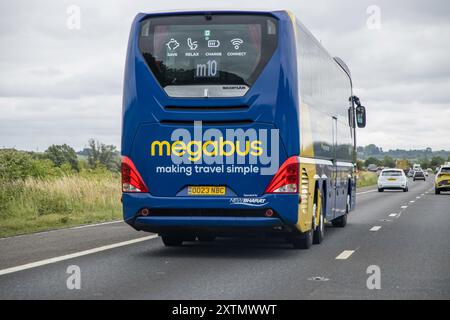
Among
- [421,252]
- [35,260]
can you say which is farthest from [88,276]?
[421,252]

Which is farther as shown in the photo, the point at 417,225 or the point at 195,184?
the point at 417,225

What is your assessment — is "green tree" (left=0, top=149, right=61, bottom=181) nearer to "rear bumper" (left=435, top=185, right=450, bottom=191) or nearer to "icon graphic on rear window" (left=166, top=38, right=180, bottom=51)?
"icon graphic on rear window" (left=166, top=38, right=180, bottom=51)

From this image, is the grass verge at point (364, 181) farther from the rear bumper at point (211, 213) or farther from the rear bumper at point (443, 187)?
the rear bumper at point (211, 213)

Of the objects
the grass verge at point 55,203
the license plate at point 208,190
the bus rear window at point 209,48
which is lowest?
the grass verge at point 55,203

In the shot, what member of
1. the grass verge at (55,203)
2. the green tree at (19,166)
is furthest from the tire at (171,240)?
the green tree at (19,166)

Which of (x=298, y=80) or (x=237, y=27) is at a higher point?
(x=237, y=27)

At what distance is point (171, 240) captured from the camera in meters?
13.8

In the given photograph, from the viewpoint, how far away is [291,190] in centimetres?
1165

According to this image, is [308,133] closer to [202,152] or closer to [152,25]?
[202,152]

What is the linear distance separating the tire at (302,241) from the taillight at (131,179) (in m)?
2.71

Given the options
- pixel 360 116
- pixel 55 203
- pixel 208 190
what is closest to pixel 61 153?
pixel 55 203

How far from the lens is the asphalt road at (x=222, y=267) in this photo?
8641mm

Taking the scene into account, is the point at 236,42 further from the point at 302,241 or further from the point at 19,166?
the point at 19,166
